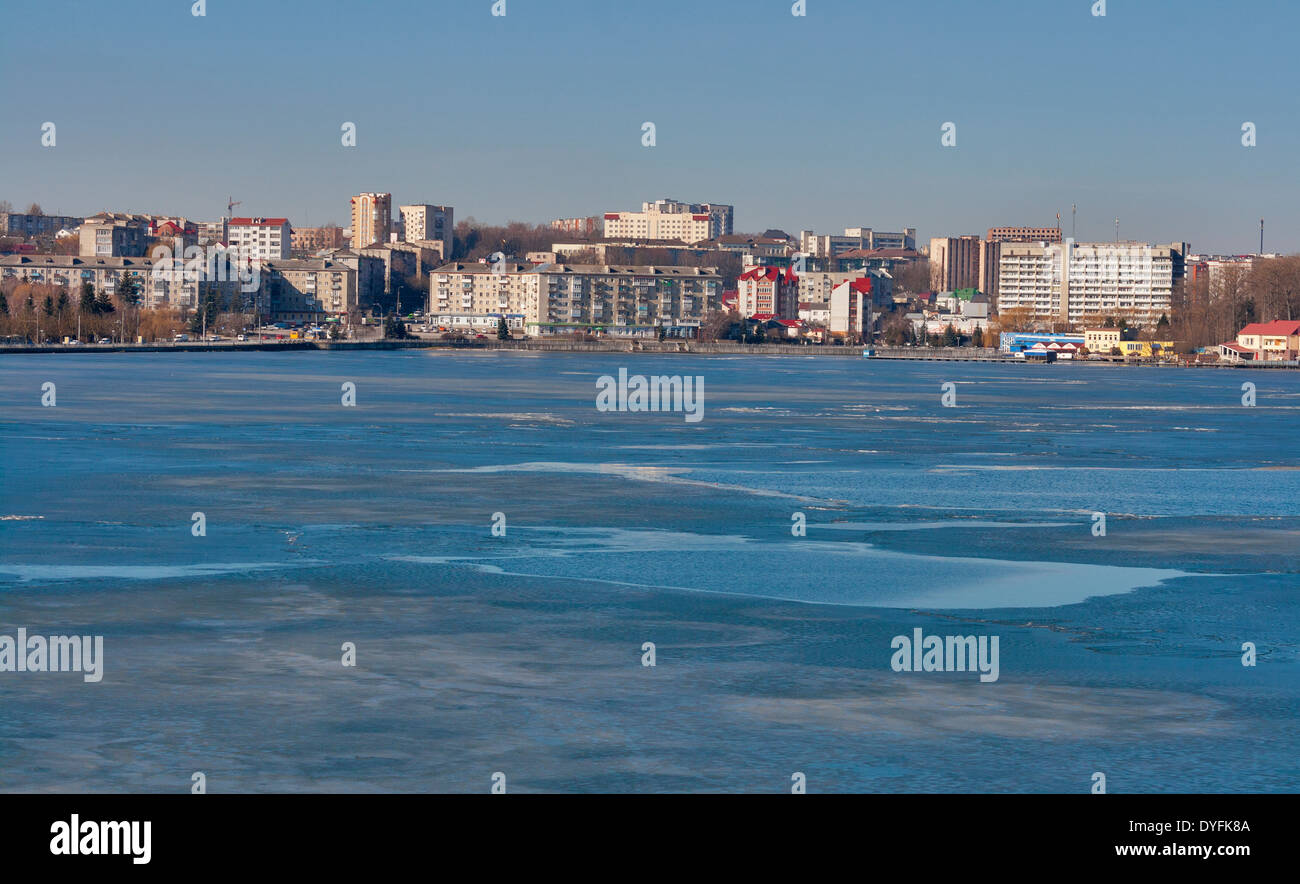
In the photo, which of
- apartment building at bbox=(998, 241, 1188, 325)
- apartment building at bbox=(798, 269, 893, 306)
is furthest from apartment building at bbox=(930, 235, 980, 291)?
apartment building at bbox=(998, 241, 1188, 325)

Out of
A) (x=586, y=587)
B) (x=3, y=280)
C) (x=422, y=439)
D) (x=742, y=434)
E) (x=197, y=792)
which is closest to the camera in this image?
(x=197, y=792)

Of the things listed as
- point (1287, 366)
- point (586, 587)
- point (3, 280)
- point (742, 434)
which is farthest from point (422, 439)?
point (3, 280)

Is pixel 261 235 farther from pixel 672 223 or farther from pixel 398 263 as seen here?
pixel 672 223

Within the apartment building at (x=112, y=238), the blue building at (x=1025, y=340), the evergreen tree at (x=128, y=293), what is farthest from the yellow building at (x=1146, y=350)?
the apartment building at (x=112, y=238)

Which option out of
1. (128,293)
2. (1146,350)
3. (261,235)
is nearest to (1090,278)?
(1146,350)

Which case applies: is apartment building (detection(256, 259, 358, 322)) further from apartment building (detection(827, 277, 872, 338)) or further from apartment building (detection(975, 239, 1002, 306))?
apartment building (detection(975, 239, 1002, 306))

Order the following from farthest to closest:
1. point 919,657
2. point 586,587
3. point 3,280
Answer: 1. point 3,280
2. point 586,587
3. point 919,657
